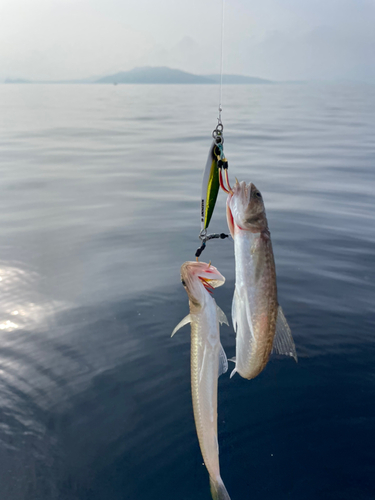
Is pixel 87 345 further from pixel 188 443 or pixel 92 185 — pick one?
pixel 92 185

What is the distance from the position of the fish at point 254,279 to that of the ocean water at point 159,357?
2521mm

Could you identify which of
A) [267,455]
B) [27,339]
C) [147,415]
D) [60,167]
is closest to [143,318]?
[27,339]

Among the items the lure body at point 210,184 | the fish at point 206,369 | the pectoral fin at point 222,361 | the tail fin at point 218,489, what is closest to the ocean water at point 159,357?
the tail fin at point 218,489

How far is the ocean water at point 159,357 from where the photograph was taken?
5133mm

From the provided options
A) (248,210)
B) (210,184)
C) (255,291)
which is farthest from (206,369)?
(210,184)

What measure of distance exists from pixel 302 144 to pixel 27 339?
25.4m

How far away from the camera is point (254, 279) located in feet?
10.6

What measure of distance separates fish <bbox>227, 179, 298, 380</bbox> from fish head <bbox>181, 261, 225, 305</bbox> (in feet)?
0.77

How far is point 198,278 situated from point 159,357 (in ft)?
12.5

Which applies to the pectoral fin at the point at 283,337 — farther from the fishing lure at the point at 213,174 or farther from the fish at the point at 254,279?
the fishing lure at the point at 213,174

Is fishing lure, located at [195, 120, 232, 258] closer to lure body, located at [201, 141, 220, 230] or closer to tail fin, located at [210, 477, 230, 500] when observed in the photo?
lure body, located at [201, 141, 220, 230]

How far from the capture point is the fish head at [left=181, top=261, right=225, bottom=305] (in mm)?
3416

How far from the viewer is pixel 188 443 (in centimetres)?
546

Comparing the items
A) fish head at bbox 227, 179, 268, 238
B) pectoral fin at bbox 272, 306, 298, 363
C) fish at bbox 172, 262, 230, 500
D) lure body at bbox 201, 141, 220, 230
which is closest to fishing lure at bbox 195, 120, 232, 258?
lure body at bbox 201, 141, 220, 230
